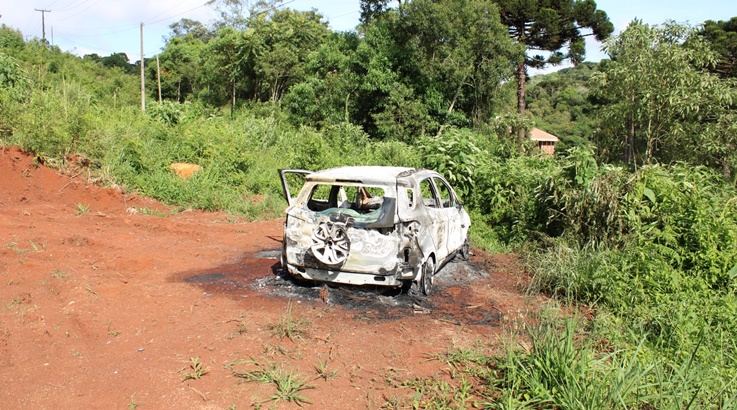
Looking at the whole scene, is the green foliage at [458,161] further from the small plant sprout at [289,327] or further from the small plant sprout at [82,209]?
the small plant sprout at [82,209]

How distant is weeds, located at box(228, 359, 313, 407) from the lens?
3998 mm

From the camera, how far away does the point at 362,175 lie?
6379 mm

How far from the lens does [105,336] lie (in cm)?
489

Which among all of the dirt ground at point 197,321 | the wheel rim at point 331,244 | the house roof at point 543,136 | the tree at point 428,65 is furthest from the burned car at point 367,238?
the house roof at point 543,136

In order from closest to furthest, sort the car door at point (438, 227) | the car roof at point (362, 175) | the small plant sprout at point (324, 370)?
the small plant sprout at point (324, 370)
the car roof at point (362, 175)
the car door at point (438, 227)

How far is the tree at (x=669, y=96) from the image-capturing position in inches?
480

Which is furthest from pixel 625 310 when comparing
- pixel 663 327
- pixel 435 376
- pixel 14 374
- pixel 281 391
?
pixel 14 374

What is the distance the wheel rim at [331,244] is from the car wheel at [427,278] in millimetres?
1055

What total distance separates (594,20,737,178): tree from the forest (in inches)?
2.0

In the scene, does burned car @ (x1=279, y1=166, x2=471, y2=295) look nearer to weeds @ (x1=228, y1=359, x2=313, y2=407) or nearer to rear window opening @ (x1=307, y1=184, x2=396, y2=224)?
rear window opening @ (x1=307, y1=184, x2=396, y2=224)

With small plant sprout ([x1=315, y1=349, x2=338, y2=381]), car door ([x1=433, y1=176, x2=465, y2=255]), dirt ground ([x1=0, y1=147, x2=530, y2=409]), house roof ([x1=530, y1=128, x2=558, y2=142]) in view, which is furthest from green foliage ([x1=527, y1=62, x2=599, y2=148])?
small plant sprout ([x1=315, y1=349, x2=338, y2=381])

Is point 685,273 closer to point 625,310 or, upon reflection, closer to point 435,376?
point 625,310

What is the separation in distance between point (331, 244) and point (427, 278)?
1345mm

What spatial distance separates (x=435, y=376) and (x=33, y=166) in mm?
10337
